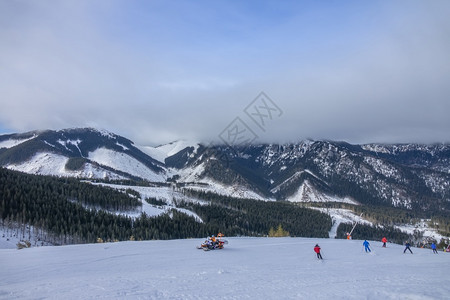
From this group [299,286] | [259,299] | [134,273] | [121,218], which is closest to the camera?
[259,299]

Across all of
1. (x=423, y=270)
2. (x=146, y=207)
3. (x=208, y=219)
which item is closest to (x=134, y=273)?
(x=423, y=270)

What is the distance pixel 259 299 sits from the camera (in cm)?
1612

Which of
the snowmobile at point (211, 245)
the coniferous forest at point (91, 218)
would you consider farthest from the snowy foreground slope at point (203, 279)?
the coniferous forest at point (91, 218)

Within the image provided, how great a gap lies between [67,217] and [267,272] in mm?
110126

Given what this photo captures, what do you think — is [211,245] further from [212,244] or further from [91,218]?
[91,218]

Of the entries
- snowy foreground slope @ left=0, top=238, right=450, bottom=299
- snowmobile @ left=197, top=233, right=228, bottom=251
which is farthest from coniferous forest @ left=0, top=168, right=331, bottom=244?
snowy foreground slope @ left=0, top=238, right=450, bottom=299

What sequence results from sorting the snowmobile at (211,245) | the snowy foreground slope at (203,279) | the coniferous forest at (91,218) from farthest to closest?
the coniferous forest at (91,218) → the snowmobile at (211,245) → the snowy foreground slope at (203,279)

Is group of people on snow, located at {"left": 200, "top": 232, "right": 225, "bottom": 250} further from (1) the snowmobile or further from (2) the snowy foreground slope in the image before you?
(2) the snowy foreground slope

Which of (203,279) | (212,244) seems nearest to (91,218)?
(212,244)

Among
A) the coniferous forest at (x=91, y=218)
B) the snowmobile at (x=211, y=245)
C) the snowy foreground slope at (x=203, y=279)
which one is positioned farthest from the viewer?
the coniferous forest at (x=91, y=218)

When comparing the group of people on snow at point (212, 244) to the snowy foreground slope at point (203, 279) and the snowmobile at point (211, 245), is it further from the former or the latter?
the snowy foreground slope at point (203, 279)

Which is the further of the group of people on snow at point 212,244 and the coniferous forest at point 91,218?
the coniferous forest at point 91,218

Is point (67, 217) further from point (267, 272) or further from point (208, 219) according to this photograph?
point (267, 272)

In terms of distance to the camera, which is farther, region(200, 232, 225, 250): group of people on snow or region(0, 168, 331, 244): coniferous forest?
region(0, 168, 331, 244): coniferous forest
